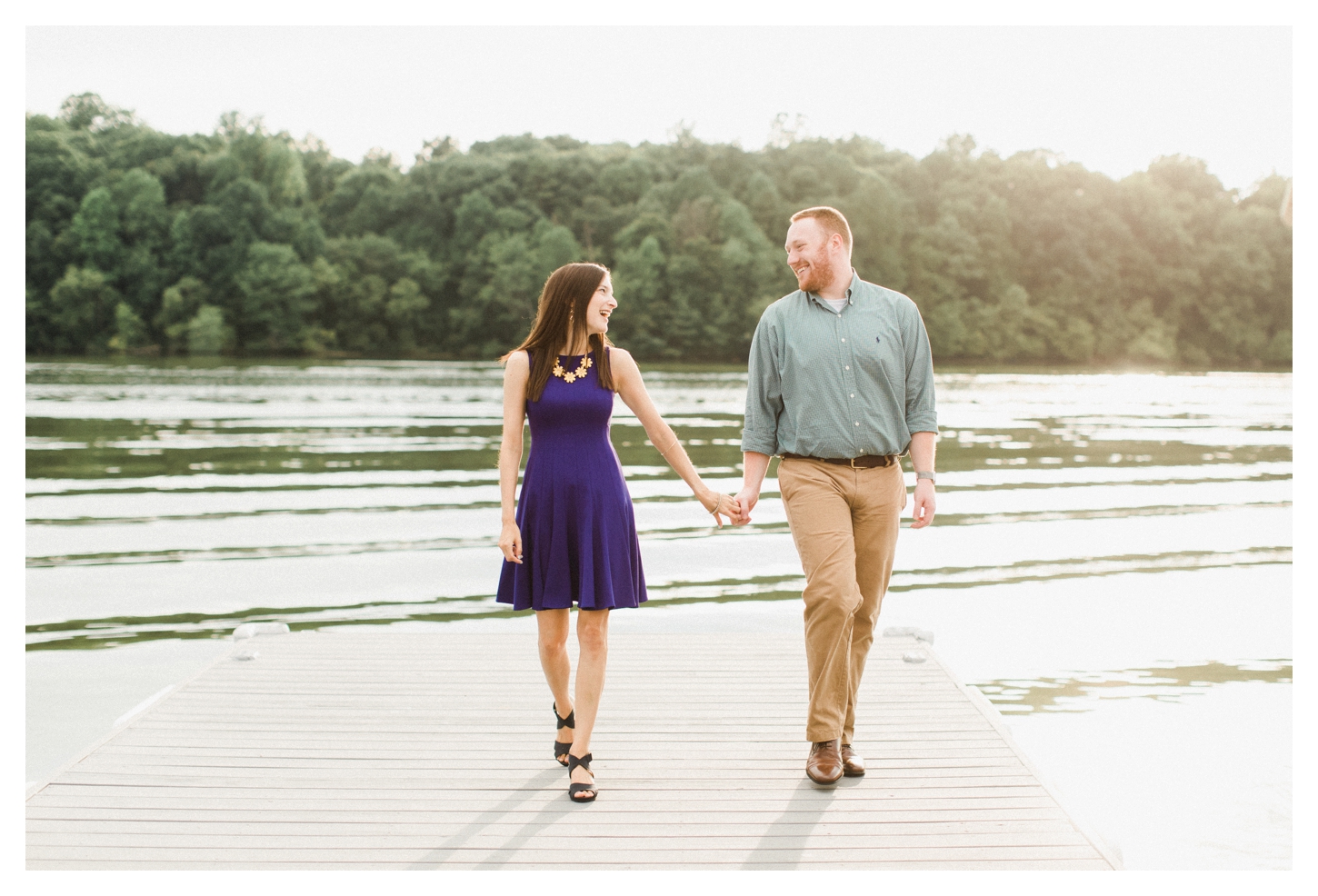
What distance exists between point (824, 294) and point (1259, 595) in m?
7.83

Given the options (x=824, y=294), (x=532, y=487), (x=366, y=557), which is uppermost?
(x=824, y=294)

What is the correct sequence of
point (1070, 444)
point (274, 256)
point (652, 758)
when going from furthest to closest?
1. point (274, 256)
2. point (1070, 444)
3. point (652, 758)

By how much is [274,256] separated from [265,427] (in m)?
42.9

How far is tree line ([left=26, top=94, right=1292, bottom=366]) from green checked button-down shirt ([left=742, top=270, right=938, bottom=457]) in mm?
56513

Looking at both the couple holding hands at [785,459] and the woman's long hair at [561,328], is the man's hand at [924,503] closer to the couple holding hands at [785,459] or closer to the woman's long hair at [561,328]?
the couple holding hands at [785,459]

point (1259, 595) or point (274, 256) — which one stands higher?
point (274, 256)

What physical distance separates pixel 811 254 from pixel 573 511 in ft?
3.97

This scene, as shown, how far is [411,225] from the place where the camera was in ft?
234

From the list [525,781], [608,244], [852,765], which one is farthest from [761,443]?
[608,244]

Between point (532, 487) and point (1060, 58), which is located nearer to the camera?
point (532, 487)

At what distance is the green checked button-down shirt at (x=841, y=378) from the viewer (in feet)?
13.1

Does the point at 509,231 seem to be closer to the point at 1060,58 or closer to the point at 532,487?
the point at 1060,58

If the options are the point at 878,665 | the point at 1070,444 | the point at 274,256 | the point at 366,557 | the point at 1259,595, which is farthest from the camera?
the point at 274,256

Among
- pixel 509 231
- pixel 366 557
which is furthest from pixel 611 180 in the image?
pixel 366 557
